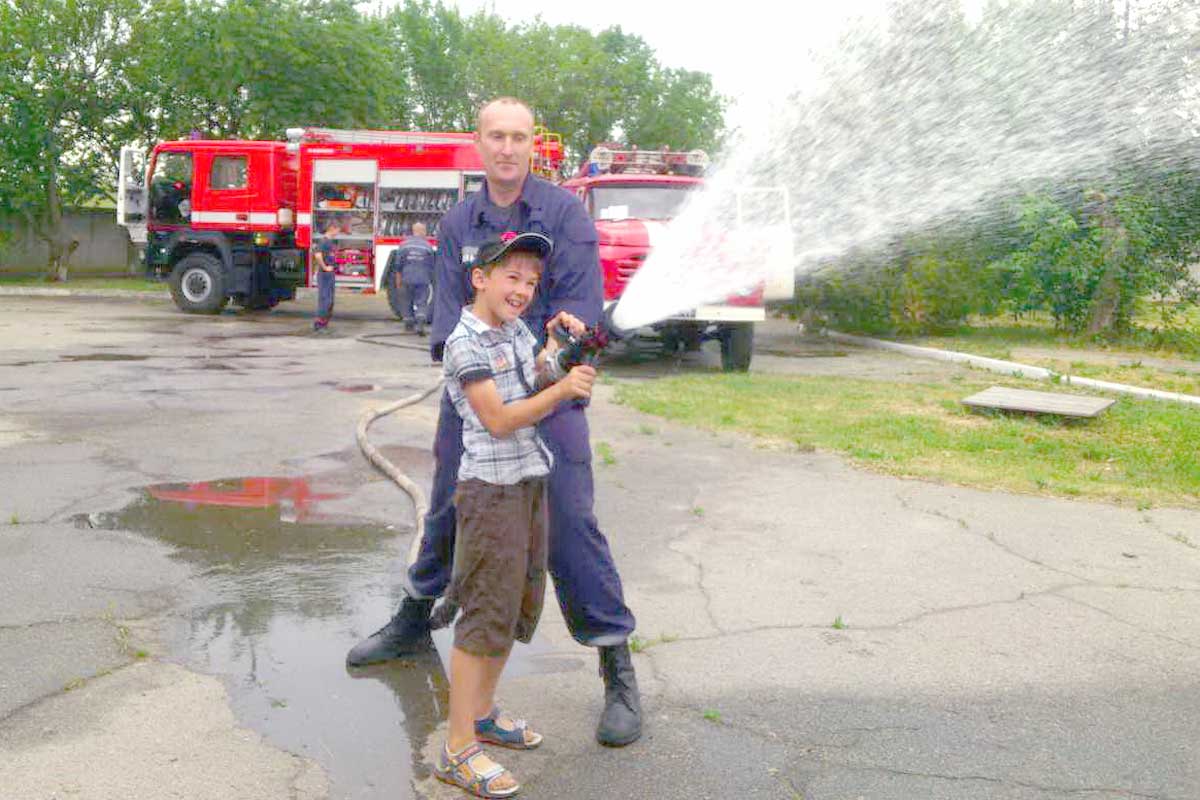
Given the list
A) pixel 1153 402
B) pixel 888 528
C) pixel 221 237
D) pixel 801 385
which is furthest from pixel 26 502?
pixel 221 237

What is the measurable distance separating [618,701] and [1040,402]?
288 inches

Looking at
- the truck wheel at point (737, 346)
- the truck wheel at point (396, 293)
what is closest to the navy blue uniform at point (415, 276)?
the truck wheel at point (396, 293)

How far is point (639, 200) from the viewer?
45.9 ft

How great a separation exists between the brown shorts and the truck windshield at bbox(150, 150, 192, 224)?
19601 millimetres

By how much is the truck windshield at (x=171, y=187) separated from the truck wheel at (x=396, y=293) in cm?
415

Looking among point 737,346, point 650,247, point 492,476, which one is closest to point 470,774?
point 492,476

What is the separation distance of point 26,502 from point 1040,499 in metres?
5.90

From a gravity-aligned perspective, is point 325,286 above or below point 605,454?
above

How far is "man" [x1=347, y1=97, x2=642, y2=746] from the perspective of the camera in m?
3.82

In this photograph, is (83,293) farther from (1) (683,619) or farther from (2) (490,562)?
(2) (490,562)

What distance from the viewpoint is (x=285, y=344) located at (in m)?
16.4

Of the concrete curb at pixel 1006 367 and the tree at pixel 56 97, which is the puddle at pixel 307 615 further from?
the tree at pixel 56 97

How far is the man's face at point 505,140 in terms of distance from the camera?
386 centimetres

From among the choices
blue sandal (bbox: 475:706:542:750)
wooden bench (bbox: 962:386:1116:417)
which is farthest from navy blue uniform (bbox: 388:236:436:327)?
blue sandal (bbox: 475:706:542:750)
